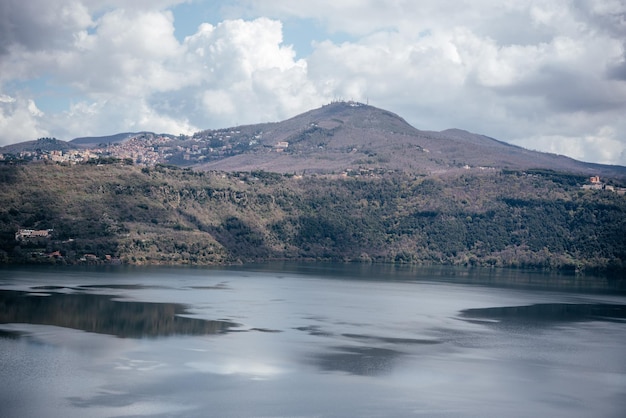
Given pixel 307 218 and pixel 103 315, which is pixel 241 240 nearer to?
pixel 307 218

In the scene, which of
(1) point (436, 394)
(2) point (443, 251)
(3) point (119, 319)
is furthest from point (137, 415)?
(2) point (443, 251)

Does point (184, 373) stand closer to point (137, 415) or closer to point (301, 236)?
point (137, 415)

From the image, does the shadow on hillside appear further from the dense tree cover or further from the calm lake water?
the calm lake water

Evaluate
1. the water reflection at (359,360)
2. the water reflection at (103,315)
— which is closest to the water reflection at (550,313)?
the water reflection at (359,360)

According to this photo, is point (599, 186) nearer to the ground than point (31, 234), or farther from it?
farther from it

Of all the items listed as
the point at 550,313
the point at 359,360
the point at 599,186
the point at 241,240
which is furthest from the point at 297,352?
the point at 599,186

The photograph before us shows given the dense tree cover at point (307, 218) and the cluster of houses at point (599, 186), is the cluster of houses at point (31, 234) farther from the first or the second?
the cluster of houses at point (599, 186)
